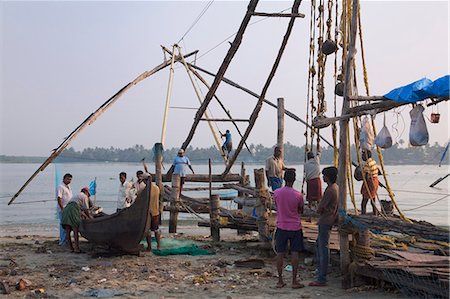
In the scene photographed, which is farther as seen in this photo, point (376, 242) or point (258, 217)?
point (258, 217)

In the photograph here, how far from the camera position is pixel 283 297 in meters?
6.91

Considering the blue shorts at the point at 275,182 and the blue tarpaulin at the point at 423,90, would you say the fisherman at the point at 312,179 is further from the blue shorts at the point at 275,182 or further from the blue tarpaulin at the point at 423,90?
the blue tarpaulin at the point at 423,90

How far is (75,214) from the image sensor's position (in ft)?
34.8

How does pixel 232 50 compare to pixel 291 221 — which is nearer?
pixel 291 221

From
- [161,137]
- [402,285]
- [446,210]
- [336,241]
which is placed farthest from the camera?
[446,210]

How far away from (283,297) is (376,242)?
7.50 feet

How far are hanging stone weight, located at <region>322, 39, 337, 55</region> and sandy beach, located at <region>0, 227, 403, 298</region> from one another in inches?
157

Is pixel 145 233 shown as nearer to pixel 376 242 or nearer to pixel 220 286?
pixel 220 286

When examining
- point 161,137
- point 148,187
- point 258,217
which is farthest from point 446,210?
point 148,187

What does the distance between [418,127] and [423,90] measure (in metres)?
0.64

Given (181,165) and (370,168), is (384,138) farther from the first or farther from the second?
(181,165)

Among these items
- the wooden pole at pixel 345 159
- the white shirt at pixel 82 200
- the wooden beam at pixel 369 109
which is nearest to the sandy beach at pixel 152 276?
the wooden pole at pixel 345 159

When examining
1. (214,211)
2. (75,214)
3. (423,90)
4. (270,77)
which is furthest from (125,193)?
(423,90)

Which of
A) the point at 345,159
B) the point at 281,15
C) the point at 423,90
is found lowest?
the point at 345,159
